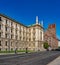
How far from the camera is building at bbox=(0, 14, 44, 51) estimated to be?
3068 inches

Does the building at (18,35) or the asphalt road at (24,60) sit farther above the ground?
the building at (18,35)

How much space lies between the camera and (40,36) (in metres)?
125

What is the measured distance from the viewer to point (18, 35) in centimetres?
9688

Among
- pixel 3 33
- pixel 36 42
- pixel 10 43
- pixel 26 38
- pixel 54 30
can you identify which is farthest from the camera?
pixel 54 30

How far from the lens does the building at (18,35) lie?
256 ft

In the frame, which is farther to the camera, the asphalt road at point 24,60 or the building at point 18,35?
the building at point 18,35

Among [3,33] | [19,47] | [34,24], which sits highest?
[34,24]

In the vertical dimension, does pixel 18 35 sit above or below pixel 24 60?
above

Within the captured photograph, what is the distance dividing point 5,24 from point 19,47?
21.5 meters

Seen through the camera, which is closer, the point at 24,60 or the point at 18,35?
the point at 24,60

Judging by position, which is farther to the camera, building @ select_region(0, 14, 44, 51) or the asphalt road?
building @ select_region(0, 14, 44, 51)

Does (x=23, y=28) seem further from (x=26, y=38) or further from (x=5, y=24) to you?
(x=5, y=24)

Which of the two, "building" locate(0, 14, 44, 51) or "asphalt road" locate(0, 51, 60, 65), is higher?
"building" locate(0, 14, 44, 51)

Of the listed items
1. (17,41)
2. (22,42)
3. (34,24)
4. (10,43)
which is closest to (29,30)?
(34,24)
